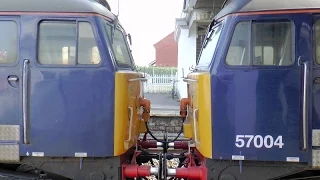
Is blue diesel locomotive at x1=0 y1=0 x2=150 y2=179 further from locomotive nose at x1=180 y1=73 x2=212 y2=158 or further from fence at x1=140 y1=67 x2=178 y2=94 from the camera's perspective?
fence at x1=140 y1=67 x2=178 y2=94

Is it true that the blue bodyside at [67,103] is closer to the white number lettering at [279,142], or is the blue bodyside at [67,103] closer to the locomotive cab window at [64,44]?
the locomotive cab window at [64,44]

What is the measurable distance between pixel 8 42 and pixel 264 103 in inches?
112

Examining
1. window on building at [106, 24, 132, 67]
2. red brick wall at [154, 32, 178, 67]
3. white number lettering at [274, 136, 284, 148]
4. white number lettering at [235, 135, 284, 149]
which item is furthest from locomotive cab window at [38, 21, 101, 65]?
red brick wall at [154, 32, 178, 67]

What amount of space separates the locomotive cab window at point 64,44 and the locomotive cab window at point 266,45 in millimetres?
1584

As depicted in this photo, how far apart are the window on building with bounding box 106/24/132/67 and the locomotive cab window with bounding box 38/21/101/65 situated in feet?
1.18

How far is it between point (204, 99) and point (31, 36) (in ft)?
6.53

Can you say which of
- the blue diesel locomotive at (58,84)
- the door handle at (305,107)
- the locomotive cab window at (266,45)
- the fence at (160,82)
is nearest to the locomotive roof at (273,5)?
the locomotive cab window at (266,45)

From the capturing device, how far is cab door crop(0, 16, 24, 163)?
4.08 m

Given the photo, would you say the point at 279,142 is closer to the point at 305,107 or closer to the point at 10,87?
the point at 305,107

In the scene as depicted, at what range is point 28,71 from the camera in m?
4.05

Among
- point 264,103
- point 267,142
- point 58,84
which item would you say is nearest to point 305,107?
point 264,103

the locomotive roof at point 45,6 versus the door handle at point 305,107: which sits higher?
the locomotive roof at point 45,6

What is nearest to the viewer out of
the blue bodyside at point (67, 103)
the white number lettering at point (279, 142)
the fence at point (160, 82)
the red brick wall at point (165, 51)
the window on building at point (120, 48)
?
the white number lettering at point (279, 142)

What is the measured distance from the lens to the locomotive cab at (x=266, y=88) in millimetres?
3893
